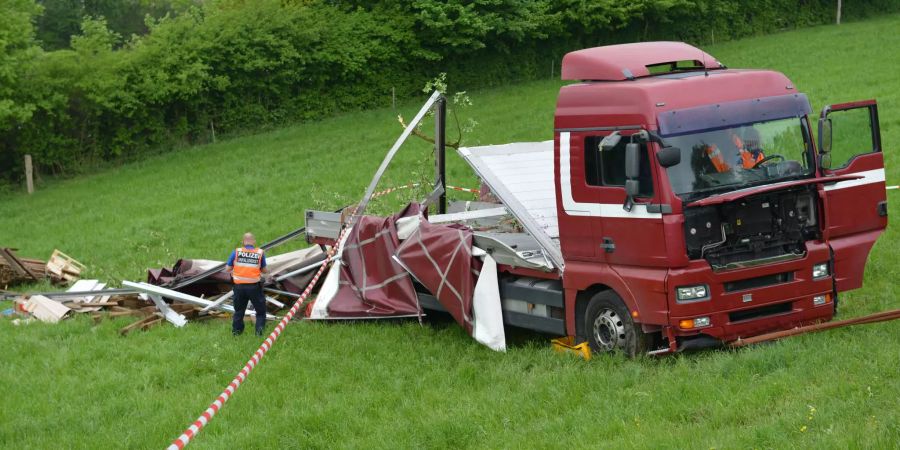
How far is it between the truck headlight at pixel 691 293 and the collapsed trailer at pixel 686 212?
0.5 inches

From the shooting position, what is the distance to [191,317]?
1431 centimetres

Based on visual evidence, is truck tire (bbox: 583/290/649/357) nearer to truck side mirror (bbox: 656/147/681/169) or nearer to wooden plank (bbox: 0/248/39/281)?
truck side mirror (bbox: 656/147/681/169)

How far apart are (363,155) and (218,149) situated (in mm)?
6659

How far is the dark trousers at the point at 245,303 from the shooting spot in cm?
1279

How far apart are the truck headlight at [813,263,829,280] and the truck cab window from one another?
5.94 feet

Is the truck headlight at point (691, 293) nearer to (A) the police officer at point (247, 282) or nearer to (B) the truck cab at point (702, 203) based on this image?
(B) the truck cab at point (702, 203)

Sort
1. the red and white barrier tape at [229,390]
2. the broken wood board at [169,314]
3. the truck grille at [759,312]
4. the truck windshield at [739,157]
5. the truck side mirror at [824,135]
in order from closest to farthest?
the red and white barrier tape at [229,390] → the truck windshield at [739,157] → the truck grille at [759,312] → the truck side mirror at [824,135] → the broken wood board at [169,314]

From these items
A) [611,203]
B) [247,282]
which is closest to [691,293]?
[611,203]

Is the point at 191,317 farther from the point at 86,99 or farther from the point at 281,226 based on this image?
the point at 86,99

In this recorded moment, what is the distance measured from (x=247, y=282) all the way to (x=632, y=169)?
536 cm

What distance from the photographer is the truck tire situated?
9.98m

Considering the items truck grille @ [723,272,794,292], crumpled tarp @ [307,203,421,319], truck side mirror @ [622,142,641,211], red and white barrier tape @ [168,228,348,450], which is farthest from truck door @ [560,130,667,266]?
red and white barrier tape @ [168,228,348,450]

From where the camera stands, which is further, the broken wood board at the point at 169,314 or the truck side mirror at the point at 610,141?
the broken wood board at the point at 169,314

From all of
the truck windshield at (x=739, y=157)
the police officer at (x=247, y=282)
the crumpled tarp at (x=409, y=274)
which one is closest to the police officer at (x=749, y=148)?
the truck windshield at (x=739, y=157)
